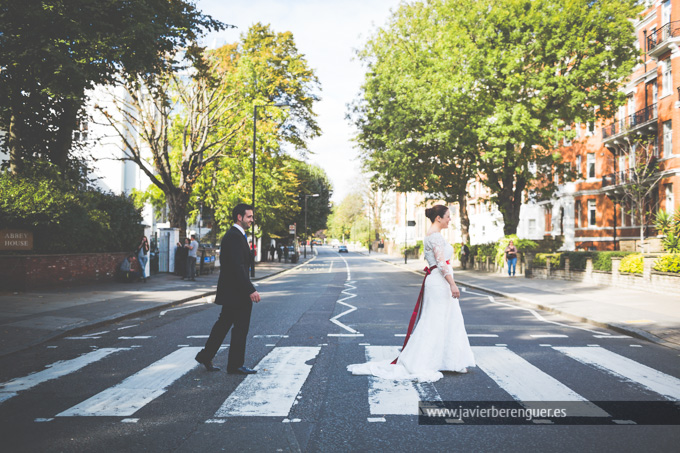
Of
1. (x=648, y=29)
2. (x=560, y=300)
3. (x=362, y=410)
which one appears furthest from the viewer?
(x=648, y=29)

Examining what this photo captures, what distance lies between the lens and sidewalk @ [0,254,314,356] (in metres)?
8.41

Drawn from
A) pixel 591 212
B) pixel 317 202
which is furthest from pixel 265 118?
pixel 317 202

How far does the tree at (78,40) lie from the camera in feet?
33.1

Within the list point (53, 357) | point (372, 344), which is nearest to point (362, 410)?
point (372, 344)

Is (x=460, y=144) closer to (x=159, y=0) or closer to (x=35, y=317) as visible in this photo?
(x=159, y=0)

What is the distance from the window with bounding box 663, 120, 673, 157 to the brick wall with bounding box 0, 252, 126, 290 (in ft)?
96.9

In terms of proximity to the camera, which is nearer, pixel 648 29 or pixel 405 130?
pixel 405 130

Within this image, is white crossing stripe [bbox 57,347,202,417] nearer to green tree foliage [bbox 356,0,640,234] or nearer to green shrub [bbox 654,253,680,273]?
green shrub [bbox 654,253,680,273]

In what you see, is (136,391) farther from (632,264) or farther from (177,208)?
(177,208)

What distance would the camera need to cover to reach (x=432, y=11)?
30047mm

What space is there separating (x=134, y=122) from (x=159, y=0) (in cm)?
1184

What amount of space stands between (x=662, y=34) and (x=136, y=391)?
35.0 metres

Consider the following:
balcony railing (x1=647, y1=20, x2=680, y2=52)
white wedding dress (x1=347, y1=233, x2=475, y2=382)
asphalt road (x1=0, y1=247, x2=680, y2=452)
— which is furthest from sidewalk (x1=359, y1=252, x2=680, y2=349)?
balcony railing (x1=647, y1=20, x2=680, y2=52)

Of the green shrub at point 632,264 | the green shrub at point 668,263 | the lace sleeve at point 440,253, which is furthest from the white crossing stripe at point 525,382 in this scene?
the green shrub at point 632,264
